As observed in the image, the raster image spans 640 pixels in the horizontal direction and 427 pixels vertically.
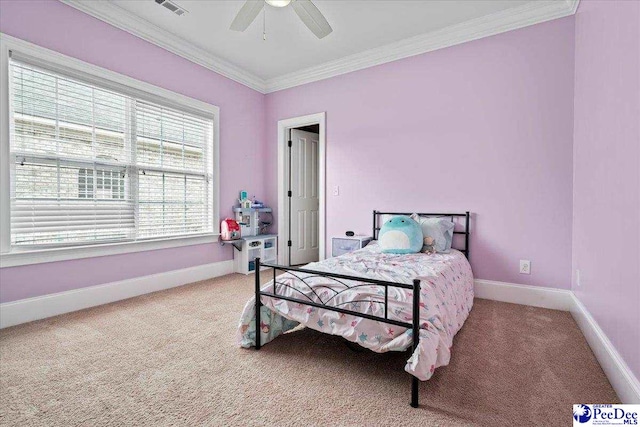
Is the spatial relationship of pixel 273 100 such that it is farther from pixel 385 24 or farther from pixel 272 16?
pixel 385 24

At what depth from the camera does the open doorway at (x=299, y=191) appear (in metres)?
4.71

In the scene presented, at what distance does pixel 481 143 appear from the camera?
3268 millimetres

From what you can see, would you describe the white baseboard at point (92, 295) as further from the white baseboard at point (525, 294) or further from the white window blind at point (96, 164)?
the white baseboard at point (525, 294)

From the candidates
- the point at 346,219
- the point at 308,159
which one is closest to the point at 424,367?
the point at 346,219

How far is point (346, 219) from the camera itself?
420cm

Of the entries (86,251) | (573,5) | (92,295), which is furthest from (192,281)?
(573,5)

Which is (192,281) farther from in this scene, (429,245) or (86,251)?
(429,245)

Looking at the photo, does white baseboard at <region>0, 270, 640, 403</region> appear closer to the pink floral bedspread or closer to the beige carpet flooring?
the beige carpet flooring

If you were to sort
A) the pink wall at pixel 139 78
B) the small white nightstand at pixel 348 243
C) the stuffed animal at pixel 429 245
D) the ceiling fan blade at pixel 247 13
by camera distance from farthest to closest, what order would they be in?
the small white nightstand at pixel 348 243
the stuffed animal at pixel 429 245
the pink wall at pixel 139 78
the ceiling fan blade at pixel 247 13

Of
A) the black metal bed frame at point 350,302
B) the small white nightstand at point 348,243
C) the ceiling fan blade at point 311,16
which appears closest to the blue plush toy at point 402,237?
the small white nightstand at point 348,243

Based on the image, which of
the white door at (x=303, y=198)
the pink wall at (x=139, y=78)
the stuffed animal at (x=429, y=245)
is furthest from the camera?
the white door at (x=303, y=198)

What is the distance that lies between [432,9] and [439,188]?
5.86ft

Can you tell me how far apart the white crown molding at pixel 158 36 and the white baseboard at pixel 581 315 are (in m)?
4.06

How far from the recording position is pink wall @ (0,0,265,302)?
257 cm
